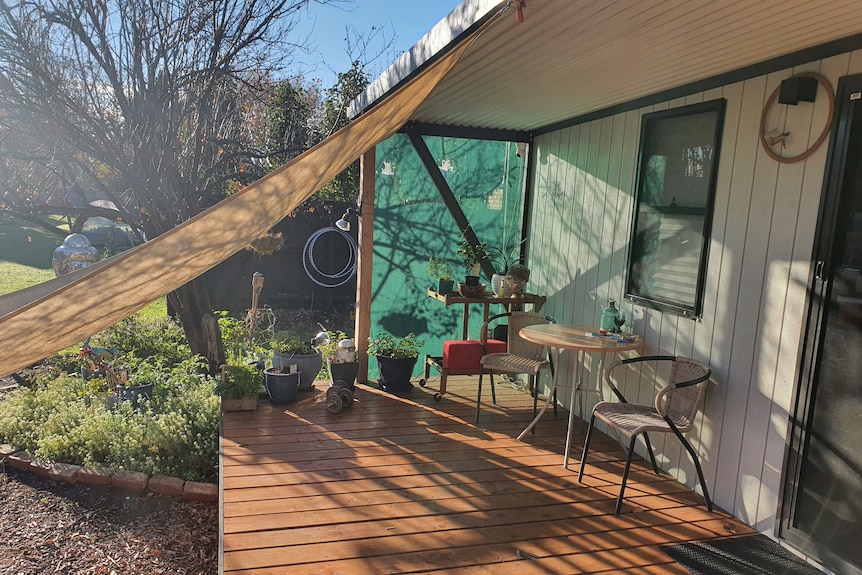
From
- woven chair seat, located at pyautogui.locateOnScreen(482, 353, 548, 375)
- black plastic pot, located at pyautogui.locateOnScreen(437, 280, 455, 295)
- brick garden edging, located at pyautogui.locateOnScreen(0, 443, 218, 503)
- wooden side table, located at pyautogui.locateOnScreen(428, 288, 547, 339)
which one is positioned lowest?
brick garden edging, located at pyautogui.locateOnScreen(0, 443, 218, 503)

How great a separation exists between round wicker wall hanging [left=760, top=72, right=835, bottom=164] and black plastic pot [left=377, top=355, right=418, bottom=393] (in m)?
2.89

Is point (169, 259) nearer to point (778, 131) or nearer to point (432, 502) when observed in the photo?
point (432, 502)

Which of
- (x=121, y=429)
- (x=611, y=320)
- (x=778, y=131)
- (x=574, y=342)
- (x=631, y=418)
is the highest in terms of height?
(x=778, y=131)

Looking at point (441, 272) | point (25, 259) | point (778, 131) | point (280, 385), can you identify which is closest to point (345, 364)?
point (280, 385)

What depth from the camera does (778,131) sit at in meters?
2.62

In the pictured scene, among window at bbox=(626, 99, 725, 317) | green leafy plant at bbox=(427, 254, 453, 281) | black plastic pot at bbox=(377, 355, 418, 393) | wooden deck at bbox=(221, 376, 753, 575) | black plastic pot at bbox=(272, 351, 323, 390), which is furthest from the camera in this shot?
green leafy plant at bbox=(427, 254, 453, 281)

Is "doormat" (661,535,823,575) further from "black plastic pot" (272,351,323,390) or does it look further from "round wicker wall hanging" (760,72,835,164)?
"black plastic pot" (272,351,323,390)

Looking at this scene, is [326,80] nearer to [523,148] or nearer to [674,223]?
[523,148]

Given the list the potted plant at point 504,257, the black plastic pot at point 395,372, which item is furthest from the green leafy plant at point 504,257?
the black plastic pot at point 395,372

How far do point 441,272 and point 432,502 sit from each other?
2.32 m

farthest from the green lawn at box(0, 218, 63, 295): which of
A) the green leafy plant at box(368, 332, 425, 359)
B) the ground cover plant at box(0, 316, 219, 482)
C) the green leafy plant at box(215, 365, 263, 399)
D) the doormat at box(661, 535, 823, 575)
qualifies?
the doormat at box(661, 535, 823, 575)

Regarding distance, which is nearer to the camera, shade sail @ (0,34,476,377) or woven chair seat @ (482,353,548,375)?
shade sail @ (0,34,476,377)

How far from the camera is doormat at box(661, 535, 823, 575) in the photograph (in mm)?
2344

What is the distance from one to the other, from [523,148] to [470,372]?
2.19 meters
